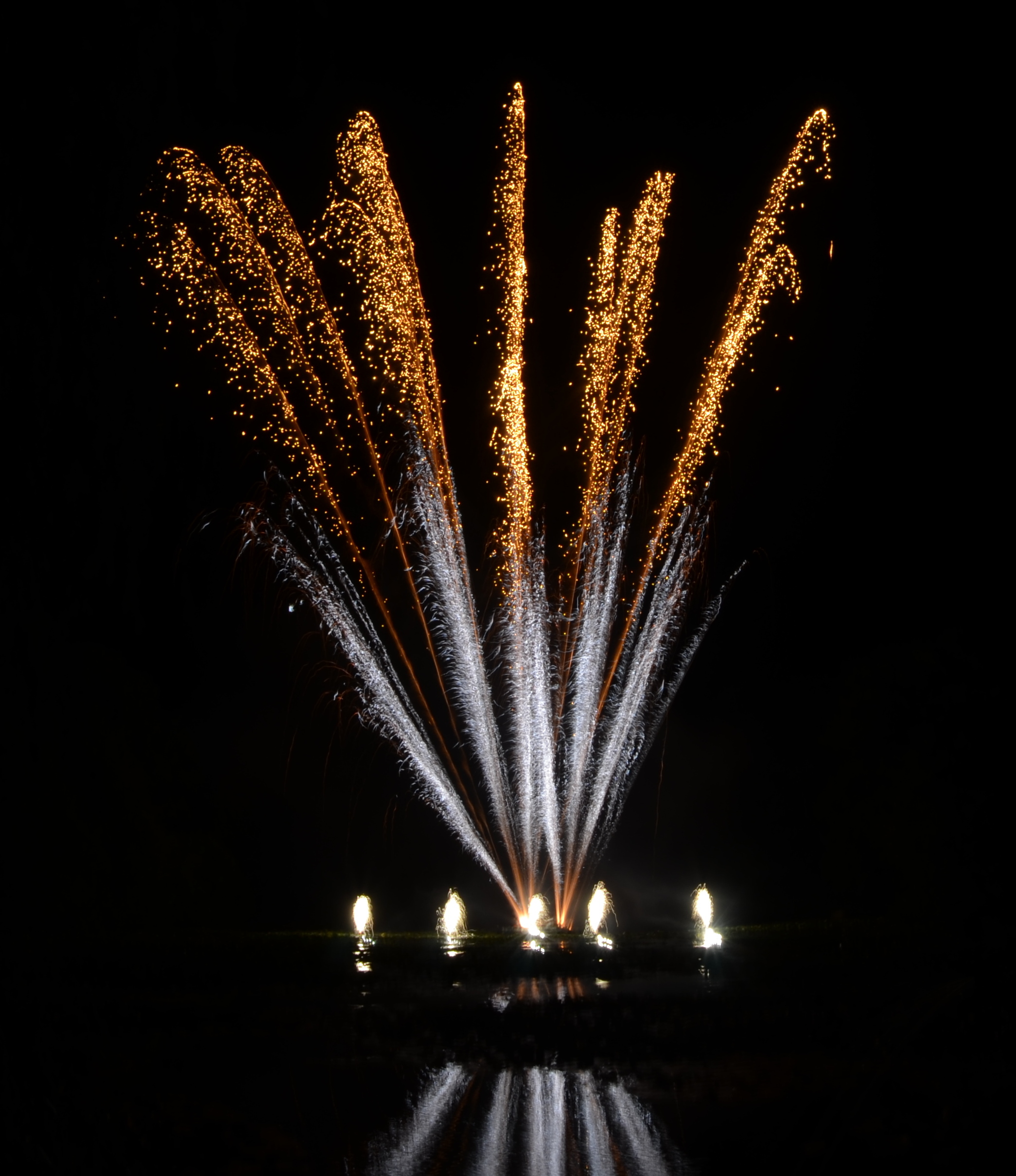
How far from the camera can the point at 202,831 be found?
24.7 meters

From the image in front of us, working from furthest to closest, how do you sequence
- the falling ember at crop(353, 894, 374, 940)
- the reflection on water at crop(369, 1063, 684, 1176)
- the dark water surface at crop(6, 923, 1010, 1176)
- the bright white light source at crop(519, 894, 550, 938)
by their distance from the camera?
1. the falling ember at crop(353, 894, 374, 940)
2. the bright white light source at crop(519, 894, 550, 938)
3. the dark water surface at crop(6, 923, 1010, 1176)
4. the reflection on water at crop(369, 1063, 684, 1176)

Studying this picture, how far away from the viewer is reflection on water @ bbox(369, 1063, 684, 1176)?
24.4ft

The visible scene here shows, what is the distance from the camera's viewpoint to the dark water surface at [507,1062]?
24.9 ft

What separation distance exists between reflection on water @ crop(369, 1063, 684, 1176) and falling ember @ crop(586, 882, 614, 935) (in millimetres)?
15697

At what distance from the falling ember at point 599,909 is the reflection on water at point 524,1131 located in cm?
1570

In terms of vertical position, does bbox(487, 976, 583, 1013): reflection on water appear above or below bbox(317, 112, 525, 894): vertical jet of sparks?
below

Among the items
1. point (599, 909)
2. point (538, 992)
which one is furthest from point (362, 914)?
point (538, 992)

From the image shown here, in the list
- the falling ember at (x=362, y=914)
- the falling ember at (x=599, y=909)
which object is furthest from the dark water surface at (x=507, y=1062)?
the falling ember at (x=362, y=914)

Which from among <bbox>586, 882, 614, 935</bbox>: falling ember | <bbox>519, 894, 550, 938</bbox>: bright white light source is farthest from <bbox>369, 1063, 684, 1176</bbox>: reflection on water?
<bbox>586, 882, 614, 935</bbox>: falling ember

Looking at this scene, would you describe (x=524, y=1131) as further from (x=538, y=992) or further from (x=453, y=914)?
(x=453, y=914)

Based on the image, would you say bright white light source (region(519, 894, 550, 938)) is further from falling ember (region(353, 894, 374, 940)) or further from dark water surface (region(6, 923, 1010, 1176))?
falling ember (region(353, 894, 374, 940))

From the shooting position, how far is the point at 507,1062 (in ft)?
34.6

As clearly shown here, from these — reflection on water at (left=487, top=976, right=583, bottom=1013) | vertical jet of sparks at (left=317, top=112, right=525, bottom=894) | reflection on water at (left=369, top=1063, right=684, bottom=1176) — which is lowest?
reflection on water at (left=369, top=1063, right=684, bottom=1176)

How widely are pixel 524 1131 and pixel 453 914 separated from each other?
18.3 m
